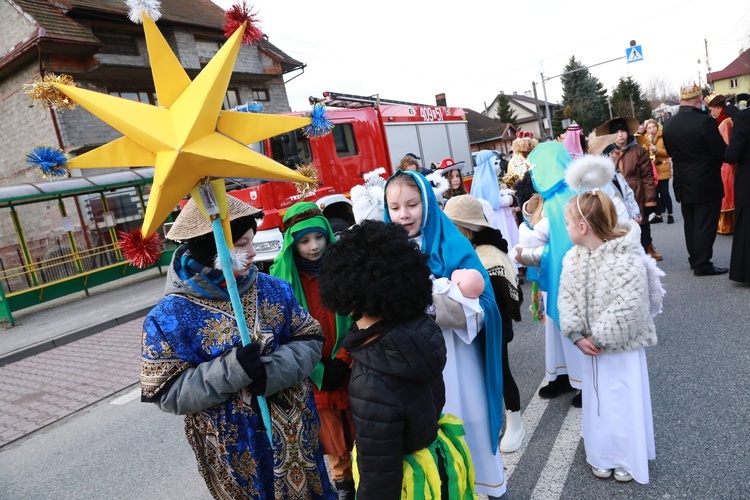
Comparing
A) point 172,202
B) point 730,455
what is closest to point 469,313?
point 172,202

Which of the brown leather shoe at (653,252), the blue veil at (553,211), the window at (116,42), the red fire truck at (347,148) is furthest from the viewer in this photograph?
the window at (116,42)

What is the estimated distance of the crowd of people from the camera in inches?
62.7

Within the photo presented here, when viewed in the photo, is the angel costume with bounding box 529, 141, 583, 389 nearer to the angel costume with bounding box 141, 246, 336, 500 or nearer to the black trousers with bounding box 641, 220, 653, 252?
the angel costume with bounding box 141, 246, 336, 500

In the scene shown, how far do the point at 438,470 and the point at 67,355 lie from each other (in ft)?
24.7

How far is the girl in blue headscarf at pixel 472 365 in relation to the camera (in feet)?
7.22

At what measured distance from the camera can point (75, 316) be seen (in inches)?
377

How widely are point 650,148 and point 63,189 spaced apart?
42.2 feet

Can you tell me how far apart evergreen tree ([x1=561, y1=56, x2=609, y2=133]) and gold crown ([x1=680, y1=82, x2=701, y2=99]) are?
Answer: 51.6 m

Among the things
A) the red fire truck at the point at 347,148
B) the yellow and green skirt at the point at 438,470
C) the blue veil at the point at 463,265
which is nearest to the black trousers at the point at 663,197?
the red fire truck at the point at 347,148

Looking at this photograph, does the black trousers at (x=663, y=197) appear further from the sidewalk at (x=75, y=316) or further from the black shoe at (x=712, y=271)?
the sidewalk at (x=75, y=316)

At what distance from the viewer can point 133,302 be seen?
10047 millimetres

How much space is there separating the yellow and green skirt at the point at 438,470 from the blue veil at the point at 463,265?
0.49 metres

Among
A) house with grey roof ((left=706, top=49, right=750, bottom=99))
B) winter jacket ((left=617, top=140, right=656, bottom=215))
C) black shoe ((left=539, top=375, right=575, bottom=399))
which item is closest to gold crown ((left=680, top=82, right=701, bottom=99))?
winter jacket ((left=617, top=140, right=656, bottom=215))

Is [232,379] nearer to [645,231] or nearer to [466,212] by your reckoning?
[466,212]
